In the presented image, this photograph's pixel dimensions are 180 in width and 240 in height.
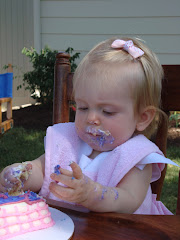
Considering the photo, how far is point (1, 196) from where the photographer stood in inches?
35.3

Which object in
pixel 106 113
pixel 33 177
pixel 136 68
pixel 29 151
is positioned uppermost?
pixel 136 68

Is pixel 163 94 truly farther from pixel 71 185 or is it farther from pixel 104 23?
pixel 104 23

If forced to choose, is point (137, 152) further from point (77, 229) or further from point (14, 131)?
point (14, 131)

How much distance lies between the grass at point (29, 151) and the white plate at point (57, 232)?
2324 mm

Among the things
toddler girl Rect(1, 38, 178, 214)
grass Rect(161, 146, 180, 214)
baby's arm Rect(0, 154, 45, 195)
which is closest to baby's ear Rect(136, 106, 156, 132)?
toddler girl Rect(1, 38, 178, 214)

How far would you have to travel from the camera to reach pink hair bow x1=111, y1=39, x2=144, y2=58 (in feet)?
4.00

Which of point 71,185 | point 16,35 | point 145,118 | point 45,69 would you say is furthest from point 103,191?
point 16,35

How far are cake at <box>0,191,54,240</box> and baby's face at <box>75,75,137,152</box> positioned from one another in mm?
372

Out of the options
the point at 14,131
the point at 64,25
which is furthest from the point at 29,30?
the point at 14,131

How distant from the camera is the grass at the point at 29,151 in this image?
3404 mm

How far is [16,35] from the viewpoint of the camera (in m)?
6.79

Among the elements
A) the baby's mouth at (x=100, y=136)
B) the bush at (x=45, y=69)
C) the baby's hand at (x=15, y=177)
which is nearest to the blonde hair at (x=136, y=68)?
the baby's mouth at (x=100, y=136)

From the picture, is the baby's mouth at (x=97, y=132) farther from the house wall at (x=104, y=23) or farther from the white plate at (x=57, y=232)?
the house wall at (x=104, y=23)

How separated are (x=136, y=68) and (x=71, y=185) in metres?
0.53
